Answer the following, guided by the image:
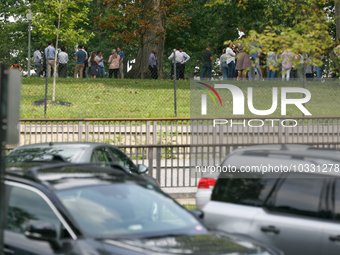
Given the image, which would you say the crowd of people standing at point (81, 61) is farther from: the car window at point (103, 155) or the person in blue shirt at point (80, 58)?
the car window at point (103, 155)

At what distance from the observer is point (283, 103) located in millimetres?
20203

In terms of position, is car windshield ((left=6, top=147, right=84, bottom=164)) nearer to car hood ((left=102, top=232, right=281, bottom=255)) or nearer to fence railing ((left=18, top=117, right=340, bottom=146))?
car hood ((left=102, top=232, right=281, bottom=255))

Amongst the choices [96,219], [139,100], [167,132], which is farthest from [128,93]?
[96,219]

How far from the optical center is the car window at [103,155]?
29.9 feet

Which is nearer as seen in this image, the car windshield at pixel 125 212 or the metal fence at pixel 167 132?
the car windshield at pixel 125 212

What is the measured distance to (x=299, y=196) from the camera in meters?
5.87

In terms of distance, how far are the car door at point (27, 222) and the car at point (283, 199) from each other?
214 cm

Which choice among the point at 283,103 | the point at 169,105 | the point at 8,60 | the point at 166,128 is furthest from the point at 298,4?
the point at 8,60

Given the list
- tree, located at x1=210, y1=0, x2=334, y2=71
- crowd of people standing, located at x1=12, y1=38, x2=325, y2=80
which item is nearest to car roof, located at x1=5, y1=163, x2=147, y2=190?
tree, located at x1=210, y1=0, x2=334, y2=71

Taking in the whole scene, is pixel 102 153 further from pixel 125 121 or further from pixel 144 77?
pixel 144 77

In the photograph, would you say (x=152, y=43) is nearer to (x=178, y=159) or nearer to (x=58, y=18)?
(x=58, y=18)

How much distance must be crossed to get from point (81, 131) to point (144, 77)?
1674cm

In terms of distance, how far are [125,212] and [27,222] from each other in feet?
2.95

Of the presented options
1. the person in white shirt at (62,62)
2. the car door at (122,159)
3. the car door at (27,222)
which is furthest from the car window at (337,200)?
the person in white shirt at (62,62)
